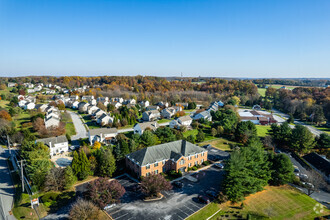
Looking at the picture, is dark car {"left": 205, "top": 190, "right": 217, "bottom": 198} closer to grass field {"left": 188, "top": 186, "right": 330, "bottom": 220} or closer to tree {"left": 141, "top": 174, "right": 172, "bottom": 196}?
grass field {"left": 188, "top": 186, "right": 330, "bottom": 220}

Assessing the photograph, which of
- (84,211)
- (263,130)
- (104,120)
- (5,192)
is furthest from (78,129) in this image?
(263,130)

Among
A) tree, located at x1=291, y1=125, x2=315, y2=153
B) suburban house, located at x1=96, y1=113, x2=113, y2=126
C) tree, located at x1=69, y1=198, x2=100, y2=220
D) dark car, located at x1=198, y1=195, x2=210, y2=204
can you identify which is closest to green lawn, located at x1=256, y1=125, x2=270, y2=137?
tree, located at x1=291, y1=125, x2=315, y2=153

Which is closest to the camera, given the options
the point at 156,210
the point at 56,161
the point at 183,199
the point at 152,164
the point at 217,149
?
the point at 156,210

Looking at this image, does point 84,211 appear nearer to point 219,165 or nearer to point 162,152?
point 162,152

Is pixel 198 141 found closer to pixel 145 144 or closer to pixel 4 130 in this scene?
pixel 145 144

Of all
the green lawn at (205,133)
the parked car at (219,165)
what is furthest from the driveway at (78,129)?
the parked car at (219,165)

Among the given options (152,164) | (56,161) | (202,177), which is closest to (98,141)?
(56,161)
